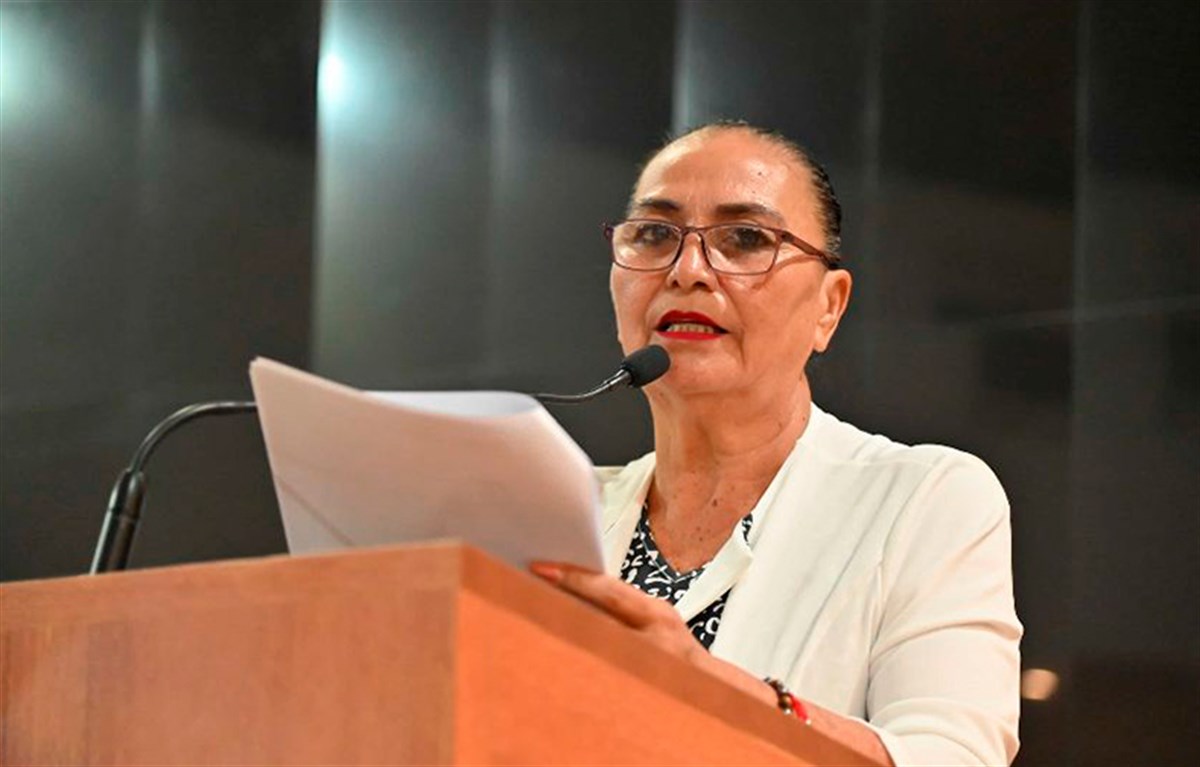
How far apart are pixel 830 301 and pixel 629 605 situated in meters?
1.24

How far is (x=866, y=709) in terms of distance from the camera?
81.7 inches

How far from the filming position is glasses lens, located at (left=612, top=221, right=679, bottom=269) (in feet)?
8.12

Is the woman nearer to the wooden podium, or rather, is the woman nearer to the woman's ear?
the woman's ear

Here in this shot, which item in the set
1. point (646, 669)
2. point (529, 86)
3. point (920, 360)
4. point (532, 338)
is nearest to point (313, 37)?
point (529, 86)

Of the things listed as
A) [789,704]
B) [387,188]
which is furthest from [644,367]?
[387,188]

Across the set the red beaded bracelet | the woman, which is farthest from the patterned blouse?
the red beaded bracelet

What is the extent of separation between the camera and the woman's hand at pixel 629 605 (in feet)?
4.56

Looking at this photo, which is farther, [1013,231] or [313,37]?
[313,37]

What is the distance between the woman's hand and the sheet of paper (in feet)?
0.03

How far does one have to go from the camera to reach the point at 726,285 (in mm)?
2441

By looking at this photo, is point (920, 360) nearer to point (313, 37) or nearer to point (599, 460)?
point (599, 460)

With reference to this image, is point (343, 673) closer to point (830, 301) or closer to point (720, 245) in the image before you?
point (720, 245)

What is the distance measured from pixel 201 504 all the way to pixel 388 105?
78cm

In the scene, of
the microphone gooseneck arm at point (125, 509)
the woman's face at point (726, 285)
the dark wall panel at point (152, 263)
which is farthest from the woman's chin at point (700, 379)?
the dark wall panel at point (152, 263)
